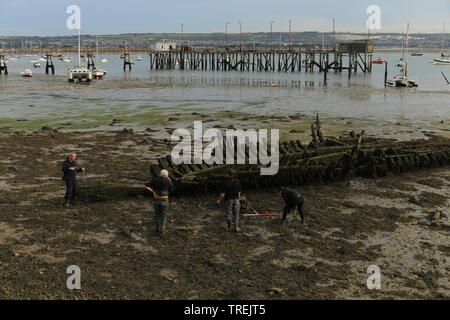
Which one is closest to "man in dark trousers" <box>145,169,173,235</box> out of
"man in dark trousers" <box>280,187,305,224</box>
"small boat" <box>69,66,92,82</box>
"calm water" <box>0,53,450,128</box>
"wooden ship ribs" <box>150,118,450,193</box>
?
"wooden ship ribs" <box>150,118,450,193</box>

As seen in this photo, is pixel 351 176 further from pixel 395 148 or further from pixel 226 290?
pixel 226 290

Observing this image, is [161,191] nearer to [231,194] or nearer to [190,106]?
[231,194]

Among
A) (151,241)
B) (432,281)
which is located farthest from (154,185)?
(432,281)

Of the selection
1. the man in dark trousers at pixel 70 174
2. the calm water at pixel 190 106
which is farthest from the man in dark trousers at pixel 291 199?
the calm water at pixel 190 106

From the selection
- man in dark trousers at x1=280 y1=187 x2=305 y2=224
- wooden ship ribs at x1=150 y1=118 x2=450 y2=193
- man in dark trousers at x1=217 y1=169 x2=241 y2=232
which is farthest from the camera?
wooden ship ribs at x1=150 y1=118 x2=450 y2=193

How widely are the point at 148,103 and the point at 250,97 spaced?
1396 cm

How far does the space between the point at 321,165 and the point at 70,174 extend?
389 inches

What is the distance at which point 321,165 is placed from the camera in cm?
1839

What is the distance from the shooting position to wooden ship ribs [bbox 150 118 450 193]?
1631cm

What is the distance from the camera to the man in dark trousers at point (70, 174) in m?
14.7

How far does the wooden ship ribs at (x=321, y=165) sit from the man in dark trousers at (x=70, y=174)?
2883 millimetres

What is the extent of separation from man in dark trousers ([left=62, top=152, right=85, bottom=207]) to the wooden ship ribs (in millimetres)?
2883

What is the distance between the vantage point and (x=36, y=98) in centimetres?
5209

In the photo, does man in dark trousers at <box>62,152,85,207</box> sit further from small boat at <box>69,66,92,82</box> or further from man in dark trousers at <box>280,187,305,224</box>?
small boat at <box>69,66,92,82</box>
